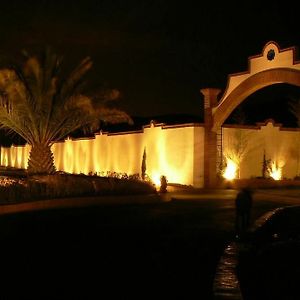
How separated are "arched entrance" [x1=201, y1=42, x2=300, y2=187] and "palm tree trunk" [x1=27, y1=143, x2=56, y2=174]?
8.19 meters

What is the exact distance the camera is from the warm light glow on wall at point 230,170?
31391 millimetres

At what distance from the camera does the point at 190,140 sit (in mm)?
29969

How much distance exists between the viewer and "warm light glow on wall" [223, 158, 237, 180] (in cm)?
3139

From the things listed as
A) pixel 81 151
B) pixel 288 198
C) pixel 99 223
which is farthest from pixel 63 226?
pixel 81 151

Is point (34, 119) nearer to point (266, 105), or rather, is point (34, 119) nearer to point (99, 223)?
point (99, 223)

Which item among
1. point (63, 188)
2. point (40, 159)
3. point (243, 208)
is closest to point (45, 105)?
point (40, 159)

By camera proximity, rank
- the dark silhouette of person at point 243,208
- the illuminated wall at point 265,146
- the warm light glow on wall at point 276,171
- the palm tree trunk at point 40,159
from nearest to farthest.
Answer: the dark silhouette of person at point 243,208 < the palm tree trunk at point 40,159 < the illuminated wall at point 265,146 < the warm light glow on wall at point 276,171

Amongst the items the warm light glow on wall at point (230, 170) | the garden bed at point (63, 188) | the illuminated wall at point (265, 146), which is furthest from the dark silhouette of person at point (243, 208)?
the illuminated wall at point (265, 146)

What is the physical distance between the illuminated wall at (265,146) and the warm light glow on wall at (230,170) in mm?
677

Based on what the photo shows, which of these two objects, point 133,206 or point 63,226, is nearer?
point 63,226

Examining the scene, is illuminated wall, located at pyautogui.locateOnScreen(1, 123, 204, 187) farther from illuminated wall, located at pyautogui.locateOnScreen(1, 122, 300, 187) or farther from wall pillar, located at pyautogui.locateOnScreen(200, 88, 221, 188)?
wall pillar, located at pyautogui.locateOnScreen(200, 88, 221, 188)

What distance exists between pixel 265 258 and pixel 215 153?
19014mm

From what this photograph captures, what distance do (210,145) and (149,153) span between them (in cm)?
435

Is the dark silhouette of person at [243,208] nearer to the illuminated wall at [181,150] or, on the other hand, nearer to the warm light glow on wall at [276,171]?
the illuminated wall at [181,150]
